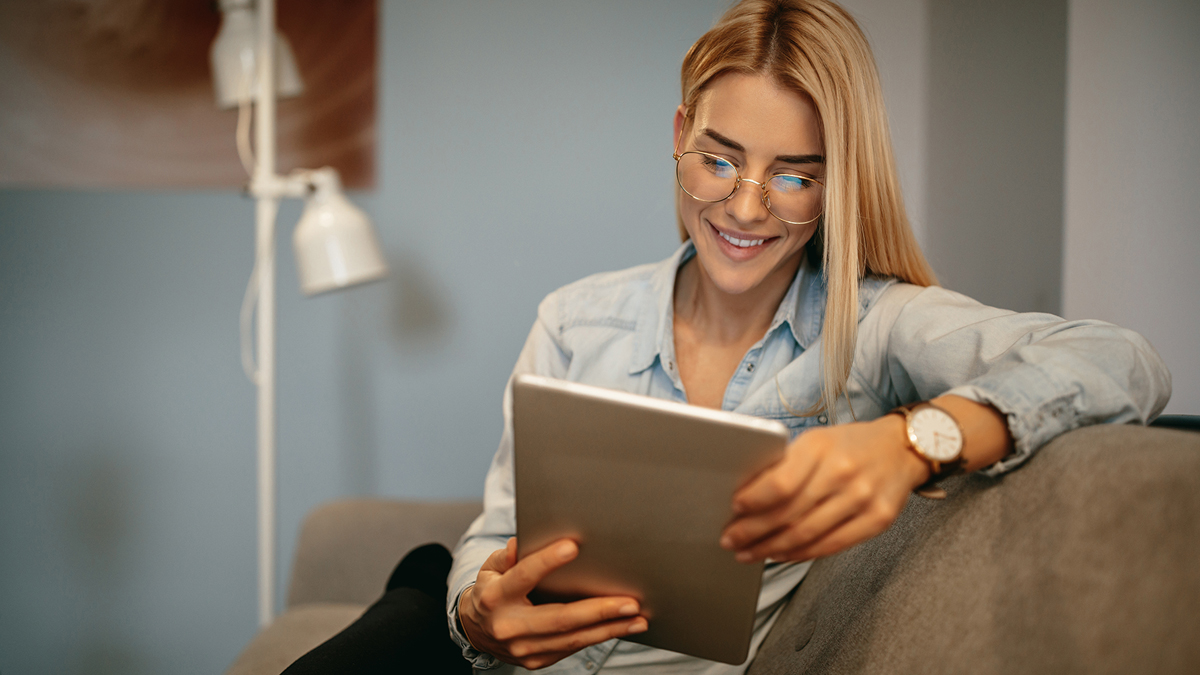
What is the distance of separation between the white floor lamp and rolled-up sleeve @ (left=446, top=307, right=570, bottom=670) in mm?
553

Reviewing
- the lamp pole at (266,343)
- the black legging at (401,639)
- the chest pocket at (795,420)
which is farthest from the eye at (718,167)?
the lamp pole at (266,343)

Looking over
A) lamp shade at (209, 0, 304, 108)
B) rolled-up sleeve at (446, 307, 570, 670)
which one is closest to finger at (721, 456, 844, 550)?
rolled-up sleeve at (446, 307, 570, 670)

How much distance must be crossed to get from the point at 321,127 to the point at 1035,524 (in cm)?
178

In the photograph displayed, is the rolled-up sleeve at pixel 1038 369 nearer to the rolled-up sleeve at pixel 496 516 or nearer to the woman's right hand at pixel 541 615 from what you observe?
the woman's right hand at pixel 541 615

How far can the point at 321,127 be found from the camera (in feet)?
5.91

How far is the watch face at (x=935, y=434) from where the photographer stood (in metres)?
0.53

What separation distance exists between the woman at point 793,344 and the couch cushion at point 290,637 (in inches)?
12.4

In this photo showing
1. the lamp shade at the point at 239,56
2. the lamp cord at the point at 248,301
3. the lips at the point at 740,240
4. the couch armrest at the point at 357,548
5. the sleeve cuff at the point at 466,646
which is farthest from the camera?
the lamp cord at the point at 248,301

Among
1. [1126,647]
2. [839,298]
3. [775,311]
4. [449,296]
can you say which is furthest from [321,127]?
[1126,647]

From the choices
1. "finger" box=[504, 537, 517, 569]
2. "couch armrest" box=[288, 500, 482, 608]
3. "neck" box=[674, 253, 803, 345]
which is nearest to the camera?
"finger" box=[504, 537, 517, 569]

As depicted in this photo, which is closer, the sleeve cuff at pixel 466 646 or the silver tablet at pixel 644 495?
the silver tablet at pixel 644 495

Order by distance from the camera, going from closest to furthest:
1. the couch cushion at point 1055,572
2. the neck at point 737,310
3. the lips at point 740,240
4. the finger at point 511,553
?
the couch cushion at point 1055,572
the finger at point 511,553
the lips at point 740,240
the neck at point 737,310

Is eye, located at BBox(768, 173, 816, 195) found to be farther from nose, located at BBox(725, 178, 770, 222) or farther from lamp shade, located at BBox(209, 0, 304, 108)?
lamp shade, located at BBox(209, 0, 304, 108)

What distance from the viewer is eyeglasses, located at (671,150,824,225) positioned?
0.84 metres
